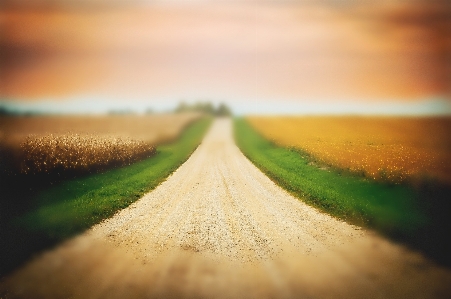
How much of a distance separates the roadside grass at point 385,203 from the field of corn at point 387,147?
504 millimetres

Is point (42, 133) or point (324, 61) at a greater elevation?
point (324, 61)

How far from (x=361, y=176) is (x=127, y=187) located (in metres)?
8.35

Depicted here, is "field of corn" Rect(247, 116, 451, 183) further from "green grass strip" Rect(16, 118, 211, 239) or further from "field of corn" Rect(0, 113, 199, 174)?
"field of corn" Rect(0, 113, 199, 174)

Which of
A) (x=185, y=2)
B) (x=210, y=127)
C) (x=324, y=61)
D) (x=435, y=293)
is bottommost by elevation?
(x=435, y=293)

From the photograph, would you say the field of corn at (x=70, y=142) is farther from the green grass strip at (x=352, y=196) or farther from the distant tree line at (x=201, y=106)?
the green grass strip at (x=352, y=196)

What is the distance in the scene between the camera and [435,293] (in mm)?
5695

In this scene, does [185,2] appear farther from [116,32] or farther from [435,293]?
[435,293]

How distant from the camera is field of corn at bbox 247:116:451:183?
8969 millimetres

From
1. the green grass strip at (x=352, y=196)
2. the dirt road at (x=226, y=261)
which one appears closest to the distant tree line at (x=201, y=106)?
the green grass strip at (x=352, y=196)

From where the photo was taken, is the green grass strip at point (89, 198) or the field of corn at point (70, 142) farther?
the field of corn at point (70, 142)

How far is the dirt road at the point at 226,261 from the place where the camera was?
18.6 ft

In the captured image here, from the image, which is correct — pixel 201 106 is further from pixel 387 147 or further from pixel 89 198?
pixel 387 147

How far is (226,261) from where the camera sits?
6.27m

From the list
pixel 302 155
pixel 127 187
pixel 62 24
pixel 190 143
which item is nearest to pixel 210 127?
pixel 190 143
